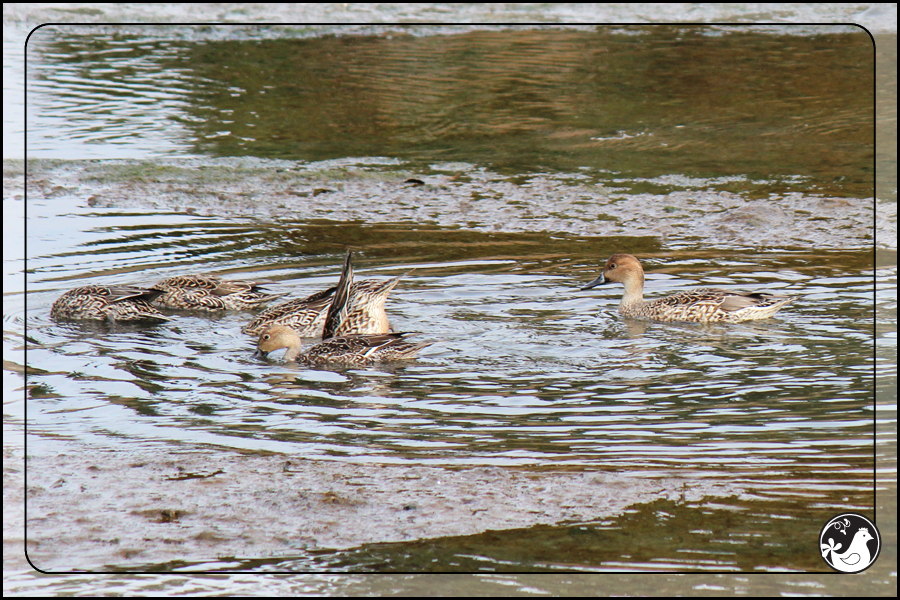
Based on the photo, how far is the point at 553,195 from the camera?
462 inches

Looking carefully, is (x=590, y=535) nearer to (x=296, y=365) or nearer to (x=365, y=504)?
(x=365, y=504)

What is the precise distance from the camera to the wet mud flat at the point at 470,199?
10586 millimetres

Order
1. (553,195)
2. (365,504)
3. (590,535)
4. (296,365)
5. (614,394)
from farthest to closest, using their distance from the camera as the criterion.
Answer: (553,195), (296,365), (614,394), (365,504), (590,535)

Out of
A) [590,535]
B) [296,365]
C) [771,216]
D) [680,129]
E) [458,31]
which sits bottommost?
[590,535]

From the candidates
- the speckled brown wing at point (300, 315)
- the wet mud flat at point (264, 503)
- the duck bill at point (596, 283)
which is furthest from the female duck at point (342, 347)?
the wet mud flat at point (264, 503)

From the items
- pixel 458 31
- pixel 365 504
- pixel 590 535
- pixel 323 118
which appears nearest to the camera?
pixel 590 535

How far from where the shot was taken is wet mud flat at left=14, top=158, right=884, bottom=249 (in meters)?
10.6

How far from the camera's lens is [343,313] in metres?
8.13

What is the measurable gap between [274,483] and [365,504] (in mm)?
539

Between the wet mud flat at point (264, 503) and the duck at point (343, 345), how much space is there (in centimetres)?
218

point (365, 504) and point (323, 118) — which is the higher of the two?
point (323, 118)

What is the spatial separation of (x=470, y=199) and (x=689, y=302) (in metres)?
3.82

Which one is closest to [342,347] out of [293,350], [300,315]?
[293,350]

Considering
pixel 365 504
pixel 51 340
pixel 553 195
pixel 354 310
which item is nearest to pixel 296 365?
pixel 354 310
